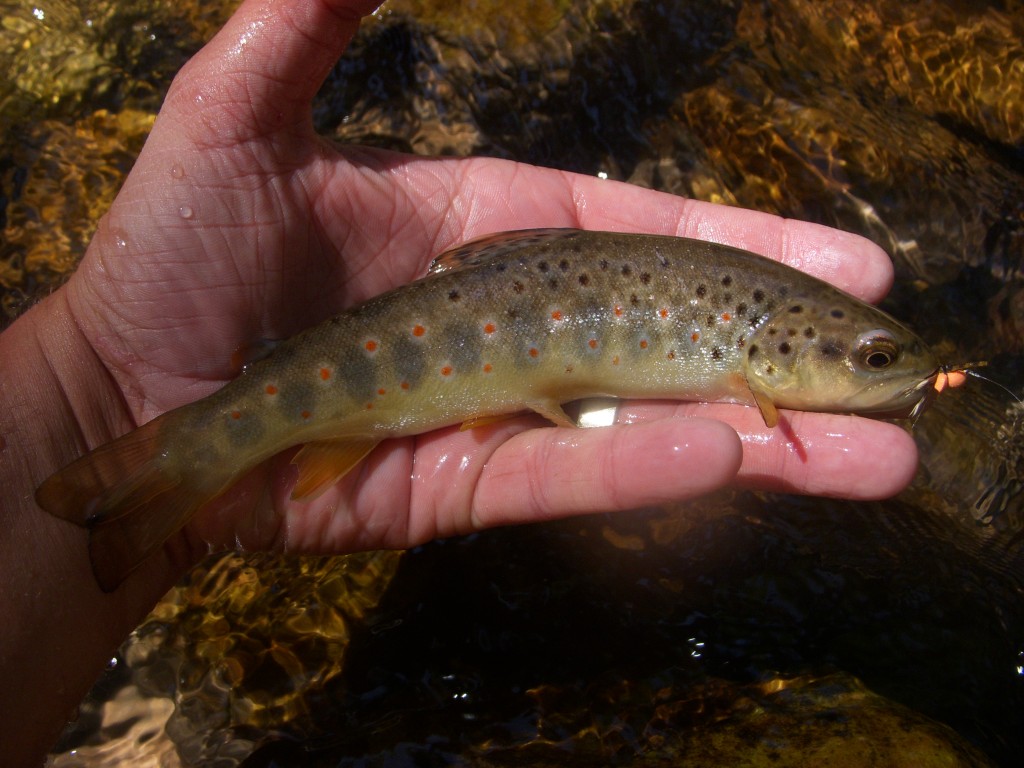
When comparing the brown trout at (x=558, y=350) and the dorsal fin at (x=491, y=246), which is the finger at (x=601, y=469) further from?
the dorsal fin at (x=491, y=246)

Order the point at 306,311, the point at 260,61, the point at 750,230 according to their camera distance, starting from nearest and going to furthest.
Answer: the point at 260,61
the point at 306,311
the point at 750,230

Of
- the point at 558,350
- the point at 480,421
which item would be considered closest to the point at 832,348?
the point at 558,350

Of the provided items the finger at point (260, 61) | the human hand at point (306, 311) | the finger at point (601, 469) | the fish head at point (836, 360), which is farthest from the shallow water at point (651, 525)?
the finger at point (260, 61)

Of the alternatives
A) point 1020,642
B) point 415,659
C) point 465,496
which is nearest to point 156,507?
point 465,496

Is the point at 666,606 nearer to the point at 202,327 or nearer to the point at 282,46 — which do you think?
the point at 202,327

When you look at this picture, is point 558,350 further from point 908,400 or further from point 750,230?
point 908,400
